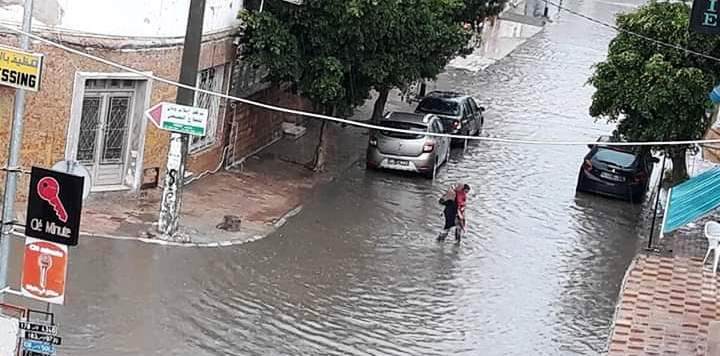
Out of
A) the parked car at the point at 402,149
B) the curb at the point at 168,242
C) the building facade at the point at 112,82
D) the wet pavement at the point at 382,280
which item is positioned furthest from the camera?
the parked car at the point at 402,149

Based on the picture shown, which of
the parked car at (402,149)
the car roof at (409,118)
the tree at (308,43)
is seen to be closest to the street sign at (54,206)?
the tree at (308,43)

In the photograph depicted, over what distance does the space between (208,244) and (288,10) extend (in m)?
5.81

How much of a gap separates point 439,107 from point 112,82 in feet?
42.2

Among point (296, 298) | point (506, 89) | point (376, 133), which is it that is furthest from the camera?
point (506, 89)

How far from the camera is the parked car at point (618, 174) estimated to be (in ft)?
92.0

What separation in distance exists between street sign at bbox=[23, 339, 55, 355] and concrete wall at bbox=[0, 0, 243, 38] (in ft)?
27.0

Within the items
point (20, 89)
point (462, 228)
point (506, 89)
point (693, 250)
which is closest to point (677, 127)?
point (693, 250)

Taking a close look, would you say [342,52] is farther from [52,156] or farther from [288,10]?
[52,156]

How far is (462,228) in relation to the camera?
2250 cm

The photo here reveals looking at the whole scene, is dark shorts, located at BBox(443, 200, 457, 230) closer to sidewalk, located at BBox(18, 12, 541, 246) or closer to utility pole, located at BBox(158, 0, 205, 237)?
sidewalk, located at BBox(18, 12, 541, 246)

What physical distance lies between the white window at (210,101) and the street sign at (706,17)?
9.54 meters

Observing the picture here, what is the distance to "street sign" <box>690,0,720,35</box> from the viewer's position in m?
16.9

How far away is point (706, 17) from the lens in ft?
55.7

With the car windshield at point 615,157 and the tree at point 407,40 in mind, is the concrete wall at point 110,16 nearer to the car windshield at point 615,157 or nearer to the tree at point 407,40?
the tree at point 407,40
